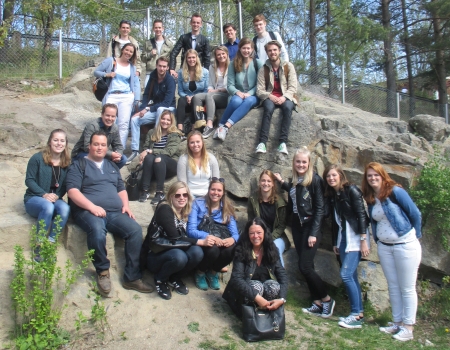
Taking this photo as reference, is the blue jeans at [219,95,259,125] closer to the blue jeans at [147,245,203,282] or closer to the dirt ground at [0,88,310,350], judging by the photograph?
the dirt ground at [0,88,310,350]

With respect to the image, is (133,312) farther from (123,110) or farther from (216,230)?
(123,110)

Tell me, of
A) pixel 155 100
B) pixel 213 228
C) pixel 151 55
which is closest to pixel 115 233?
pixel 213 228

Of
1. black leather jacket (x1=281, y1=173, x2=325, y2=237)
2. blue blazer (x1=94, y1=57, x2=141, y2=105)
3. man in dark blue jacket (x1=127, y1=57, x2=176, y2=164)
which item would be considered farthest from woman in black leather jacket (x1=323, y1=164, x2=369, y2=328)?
blue blazer (x1=94, y1=57, x2=141, y2=105)

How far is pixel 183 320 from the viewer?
5.03m

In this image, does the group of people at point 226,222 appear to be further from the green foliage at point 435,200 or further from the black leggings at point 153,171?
the green foliage at point 435,200

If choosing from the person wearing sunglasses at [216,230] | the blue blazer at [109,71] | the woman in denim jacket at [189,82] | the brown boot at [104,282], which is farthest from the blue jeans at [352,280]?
the blue blazer at [109,71]

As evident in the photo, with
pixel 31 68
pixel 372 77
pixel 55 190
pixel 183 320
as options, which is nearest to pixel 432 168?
pixel 183 320

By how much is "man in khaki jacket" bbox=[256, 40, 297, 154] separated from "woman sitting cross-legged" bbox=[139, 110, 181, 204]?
4.19ft

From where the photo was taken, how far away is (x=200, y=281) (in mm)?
5633

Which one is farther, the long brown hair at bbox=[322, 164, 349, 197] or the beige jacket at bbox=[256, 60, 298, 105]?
the beige jacket at bbox=[256, 60, 298, 105]

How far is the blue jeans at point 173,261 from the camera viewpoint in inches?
204

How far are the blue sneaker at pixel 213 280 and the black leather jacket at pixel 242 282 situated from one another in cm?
39

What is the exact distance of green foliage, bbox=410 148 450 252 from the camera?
6.74 metres

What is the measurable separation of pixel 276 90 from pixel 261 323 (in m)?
3.90
